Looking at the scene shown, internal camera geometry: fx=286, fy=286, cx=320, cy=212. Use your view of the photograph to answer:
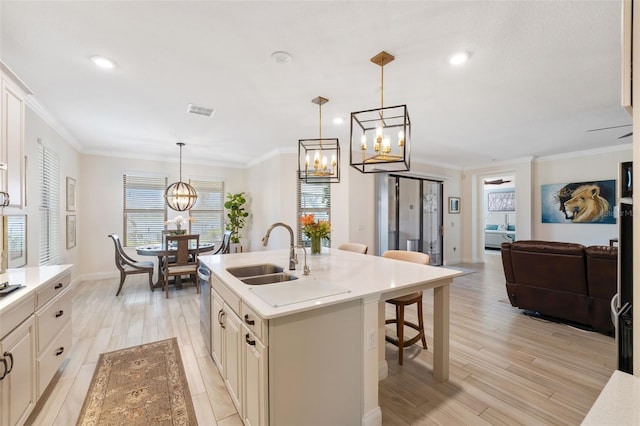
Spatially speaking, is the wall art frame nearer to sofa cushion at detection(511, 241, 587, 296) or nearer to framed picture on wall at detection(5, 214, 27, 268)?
sofa cushion at detection(511, 241, 587, 296)

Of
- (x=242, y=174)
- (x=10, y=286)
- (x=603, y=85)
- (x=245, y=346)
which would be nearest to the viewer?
(x=245, y=346)

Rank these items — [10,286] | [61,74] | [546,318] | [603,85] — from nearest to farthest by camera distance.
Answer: [10,286]
[61,74]
[603,85]
[546,318]

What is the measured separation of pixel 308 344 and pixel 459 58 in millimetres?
2468

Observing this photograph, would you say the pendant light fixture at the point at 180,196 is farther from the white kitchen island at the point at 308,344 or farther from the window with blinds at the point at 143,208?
the white kitchen island at the point at 308,344

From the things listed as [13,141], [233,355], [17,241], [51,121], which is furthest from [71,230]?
[233,355]

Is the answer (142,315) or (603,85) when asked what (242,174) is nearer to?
(142,315)

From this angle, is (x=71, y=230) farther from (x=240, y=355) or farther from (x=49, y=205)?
(x=240, y=355)

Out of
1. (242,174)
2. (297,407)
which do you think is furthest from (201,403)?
(242,174)

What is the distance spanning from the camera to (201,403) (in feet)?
6.73

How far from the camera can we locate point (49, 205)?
4.04 metres

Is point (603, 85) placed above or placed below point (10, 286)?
above

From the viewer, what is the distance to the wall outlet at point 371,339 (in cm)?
175

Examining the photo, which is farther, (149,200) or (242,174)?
(242,174)

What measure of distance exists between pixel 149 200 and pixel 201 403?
5.31 m
